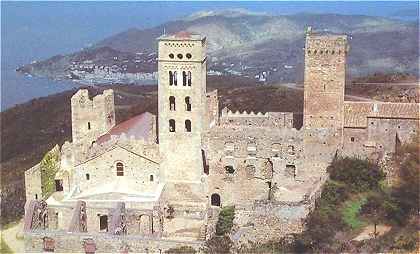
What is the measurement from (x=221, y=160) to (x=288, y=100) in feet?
88.6

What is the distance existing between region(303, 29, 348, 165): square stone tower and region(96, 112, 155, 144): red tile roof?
921 cm

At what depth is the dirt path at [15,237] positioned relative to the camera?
3269 cm

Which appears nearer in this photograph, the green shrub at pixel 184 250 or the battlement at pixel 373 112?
the green shrub at pixel 184 250

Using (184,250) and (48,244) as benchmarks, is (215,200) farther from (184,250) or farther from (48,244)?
(48,244)

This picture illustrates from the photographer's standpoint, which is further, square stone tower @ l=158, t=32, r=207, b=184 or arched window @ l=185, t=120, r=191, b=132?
arched window @ l=185, t=120, r=191, b=132

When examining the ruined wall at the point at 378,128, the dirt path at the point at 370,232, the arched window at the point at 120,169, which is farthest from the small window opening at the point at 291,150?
the arched window at the point at 120,169

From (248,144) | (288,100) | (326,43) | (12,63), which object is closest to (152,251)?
(248,144)

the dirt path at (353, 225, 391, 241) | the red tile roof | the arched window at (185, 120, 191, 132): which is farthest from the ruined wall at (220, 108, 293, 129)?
the dirt path at (353, 225, 391, 241)

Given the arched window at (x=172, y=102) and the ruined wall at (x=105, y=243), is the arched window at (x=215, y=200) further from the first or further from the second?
the ruined wall at (x=105, y=243)

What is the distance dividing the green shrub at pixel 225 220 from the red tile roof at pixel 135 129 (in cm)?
618

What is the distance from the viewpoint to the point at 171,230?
3266 centimetres

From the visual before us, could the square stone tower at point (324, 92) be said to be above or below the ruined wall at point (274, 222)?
above

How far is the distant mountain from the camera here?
366ft

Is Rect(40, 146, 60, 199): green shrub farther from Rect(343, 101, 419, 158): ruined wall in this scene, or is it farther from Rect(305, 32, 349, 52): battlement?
Rect(343, 101, 419, 158): ruined wall
